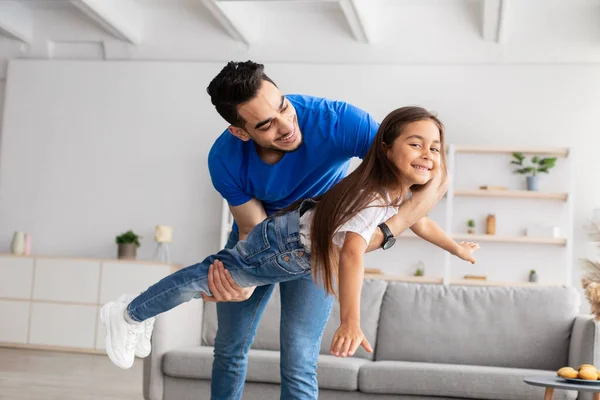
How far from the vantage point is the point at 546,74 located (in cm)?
709

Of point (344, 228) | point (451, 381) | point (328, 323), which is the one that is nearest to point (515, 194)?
point (328, 323)

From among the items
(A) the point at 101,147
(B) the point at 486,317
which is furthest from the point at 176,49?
(B) the point at 486,317

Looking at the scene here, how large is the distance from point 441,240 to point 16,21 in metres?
6.55

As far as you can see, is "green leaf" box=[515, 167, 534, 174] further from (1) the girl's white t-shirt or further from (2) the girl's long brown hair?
(1) the girl's white t-shirt

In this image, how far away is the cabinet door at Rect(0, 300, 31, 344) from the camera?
23.3 ft

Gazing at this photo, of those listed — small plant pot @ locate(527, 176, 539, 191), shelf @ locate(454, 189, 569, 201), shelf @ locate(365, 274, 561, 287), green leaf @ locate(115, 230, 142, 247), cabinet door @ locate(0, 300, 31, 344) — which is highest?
small plant pot @ locate(527, 176, 539, 191)

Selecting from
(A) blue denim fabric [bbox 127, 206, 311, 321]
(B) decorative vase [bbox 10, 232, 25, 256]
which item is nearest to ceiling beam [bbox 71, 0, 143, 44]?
(B) decorative vase [bbox 10, 232, 25, 256]

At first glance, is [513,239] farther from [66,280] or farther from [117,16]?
[117,16]

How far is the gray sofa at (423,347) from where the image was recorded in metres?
3.92

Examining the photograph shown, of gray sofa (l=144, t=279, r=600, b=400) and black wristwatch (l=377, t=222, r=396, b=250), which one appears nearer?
black wristwatch (l=377, t=222, r=396, b=250)

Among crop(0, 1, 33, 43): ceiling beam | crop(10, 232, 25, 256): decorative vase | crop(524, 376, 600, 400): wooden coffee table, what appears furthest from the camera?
crop(0, 1, 33, 43): ceiling beam

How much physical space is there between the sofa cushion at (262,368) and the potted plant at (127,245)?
3259 millimetres

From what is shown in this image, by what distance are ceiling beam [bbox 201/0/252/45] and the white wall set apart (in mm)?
379

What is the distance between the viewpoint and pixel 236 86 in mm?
2215
